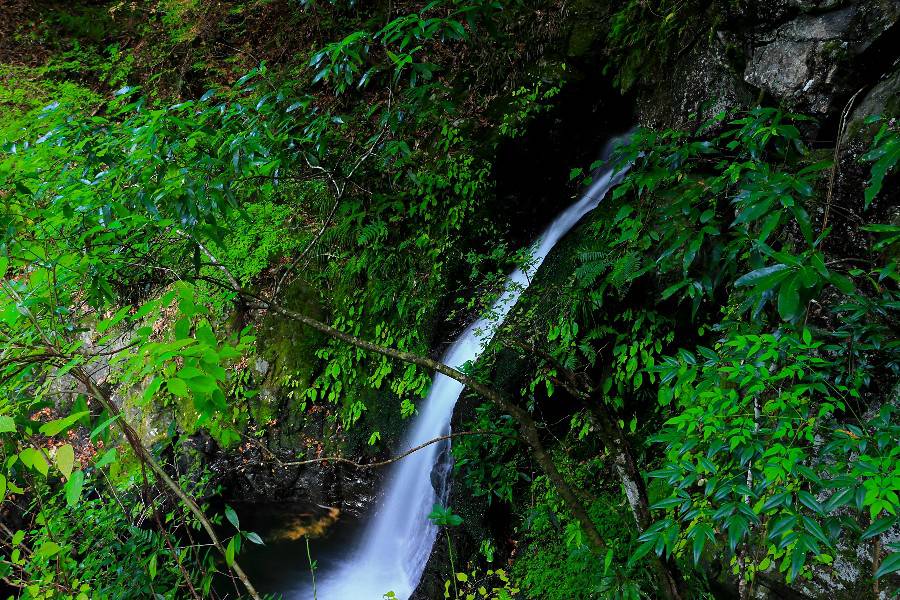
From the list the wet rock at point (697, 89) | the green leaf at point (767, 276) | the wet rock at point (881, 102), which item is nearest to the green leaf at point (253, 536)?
the green leaf at point (767, 276)

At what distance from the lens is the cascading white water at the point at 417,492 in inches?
186

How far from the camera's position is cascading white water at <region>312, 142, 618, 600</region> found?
473 centimetres

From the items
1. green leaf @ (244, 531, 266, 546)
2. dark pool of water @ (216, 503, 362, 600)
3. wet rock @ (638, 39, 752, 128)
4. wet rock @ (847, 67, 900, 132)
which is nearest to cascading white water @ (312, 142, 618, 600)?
dark pool of water @ (216, 503, 362, 600)

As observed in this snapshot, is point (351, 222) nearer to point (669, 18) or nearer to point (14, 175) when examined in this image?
point (14, 175)

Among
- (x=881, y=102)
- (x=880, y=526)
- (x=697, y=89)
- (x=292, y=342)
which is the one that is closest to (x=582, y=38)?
(x=697, y=89)

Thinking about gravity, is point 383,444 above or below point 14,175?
below

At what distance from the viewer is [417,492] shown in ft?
16.6

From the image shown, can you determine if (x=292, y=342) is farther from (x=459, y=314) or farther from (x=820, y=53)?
(x=820, y=53)

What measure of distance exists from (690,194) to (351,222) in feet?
15.0

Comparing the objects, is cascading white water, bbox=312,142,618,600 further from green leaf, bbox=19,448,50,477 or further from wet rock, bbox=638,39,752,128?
green leaf, bbox=19,448,50,477

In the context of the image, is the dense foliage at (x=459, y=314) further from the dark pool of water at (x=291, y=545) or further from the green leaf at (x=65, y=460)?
the dark pool of water at (x=291, y=545)

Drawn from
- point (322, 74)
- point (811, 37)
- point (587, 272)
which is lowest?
point (587, 272)

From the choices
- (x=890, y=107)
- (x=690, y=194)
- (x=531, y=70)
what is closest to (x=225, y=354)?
(x=690, y=194)

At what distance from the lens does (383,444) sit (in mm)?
5672
